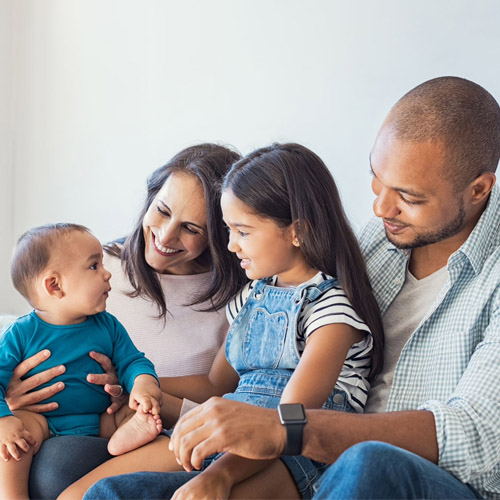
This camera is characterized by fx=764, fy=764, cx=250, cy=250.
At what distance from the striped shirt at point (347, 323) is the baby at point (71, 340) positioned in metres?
0.38

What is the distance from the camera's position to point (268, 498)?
58.4 inches

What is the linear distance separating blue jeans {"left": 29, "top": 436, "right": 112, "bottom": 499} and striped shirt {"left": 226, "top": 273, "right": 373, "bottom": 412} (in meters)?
0.53

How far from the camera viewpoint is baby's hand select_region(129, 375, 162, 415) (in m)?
1.69

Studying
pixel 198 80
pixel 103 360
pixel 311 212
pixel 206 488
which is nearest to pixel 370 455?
pixel 206 488

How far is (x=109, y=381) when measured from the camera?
179 cm

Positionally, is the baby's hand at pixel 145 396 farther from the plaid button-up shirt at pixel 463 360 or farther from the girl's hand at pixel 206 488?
the plaid button-up shirt at pixel 463 360

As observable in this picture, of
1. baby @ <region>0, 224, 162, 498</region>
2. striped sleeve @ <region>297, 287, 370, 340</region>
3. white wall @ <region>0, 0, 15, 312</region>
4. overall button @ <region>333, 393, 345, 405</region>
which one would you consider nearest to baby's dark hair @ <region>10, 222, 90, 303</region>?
baby @ <region>0, 224, 162, 498</region>

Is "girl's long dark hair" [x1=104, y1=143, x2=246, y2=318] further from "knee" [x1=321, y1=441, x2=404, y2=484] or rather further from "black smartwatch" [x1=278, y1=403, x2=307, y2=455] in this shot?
"knee" [x1=321, y1=441, x2=404, y2=484]

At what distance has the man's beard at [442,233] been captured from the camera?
1.68 meters

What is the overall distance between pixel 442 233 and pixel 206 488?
29.7 inches

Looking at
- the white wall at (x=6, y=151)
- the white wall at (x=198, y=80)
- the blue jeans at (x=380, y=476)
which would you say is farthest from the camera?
the white wall at (x=6, y=151)

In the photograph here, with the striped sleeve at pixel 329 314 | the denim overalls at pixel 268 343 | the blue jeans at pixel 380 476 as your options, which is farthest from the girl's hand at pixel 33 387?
the blue jeans at pixel 380 476

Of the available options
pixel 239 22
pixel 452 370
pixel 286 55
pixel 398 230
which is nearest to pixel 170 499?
pixel 452 370

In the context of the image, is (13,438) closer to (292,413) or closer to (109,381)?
(109,381)
